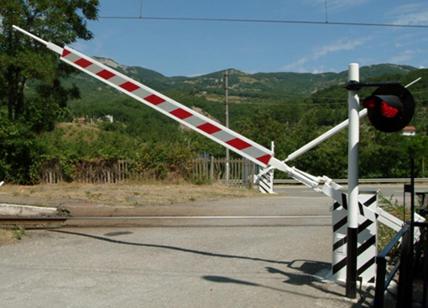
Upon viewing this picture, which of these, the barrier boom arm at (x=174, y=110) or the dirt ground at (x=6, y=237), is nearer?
the barrier boom arm at (x=174, y=110)

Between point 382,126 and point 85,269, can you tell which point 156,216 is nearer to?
point 85,269

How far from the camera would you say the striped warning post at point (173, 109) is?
7164 millimetres

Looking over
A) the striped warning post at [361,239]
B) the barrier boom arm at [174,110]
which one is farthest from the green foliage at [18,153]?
the striped warning post at [361,239]

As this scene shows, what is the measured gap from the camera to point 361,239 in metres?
6.61

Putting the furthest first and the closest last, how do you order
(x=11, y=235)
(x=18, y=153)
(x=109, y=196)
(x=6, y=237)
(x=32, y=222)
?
(x=18, y=153), (x=109, y=196), (x=32, y=222), (x=11, y=235), (x=6, y=237)

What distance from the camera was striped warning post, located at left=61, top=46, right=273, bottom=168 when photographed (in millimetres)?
7164

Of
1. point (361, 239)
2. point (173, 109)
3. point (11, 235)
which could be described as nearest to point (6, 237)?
point (11, 235)

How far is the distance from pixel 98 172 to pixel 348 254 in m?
21.7

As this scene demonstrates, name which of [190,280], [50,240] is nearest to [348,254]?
[190,280]

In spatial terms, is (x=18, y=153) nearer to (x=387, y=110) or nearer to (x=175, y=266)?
(x=175, y=266)

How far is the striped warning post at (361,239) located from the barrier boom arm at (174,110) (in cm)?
102

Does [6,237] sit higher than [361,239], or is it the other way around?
[361,239]

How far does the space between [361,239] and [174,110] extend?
3.05 meters

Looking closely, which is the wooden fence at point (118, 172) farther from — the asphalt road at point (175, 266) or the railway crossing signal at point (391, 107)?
the railway crossing signal at point (391, 107)
